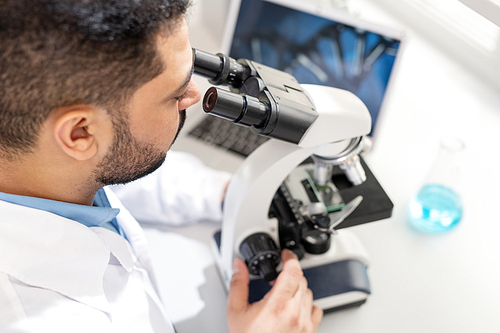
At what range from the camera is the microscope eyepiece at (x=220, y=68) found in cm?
78

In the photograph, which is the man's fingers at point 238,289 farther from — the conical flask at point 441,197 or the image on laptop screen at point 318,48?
the image on laptop screen at point 318,48

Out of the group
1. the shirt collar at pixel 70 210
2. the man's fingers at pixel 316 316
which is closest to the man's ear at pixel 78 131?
the shirt collar at pixel 70 210

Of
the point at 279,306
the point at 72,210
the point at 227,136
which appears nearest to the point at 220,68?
the point at 72,210

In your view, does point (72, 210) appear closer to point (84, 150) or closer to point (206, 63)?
point (84, 150)

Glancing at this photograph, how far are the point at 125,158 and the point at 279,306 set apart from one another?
422mm

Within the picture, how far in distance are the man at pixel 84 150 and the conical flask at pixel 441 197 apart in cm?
42

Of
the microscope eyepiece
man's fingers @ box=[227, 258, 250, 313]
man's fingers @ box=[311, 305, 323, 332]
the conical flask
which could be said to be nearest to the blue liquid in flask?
the conical flask

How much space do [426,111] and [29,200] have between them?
121 centimetres

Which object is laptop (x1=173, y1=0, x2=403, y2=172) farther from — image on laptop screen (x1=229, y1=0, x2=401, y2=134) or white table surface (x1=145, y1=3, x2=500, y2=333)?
white table surface (x1=145, y1=3, x2=500, y2=333)

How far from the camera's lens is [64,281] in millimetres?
713

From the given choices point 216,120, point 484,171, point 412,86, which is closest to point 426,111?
point 412,86

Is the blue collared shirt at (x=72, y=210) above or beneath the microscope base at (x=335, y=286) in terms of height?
above

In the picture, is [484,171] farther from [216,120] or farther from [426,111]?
[216,120]

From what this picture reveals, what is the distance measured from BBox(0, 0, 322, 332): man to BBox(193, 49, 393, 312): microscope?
75mm
